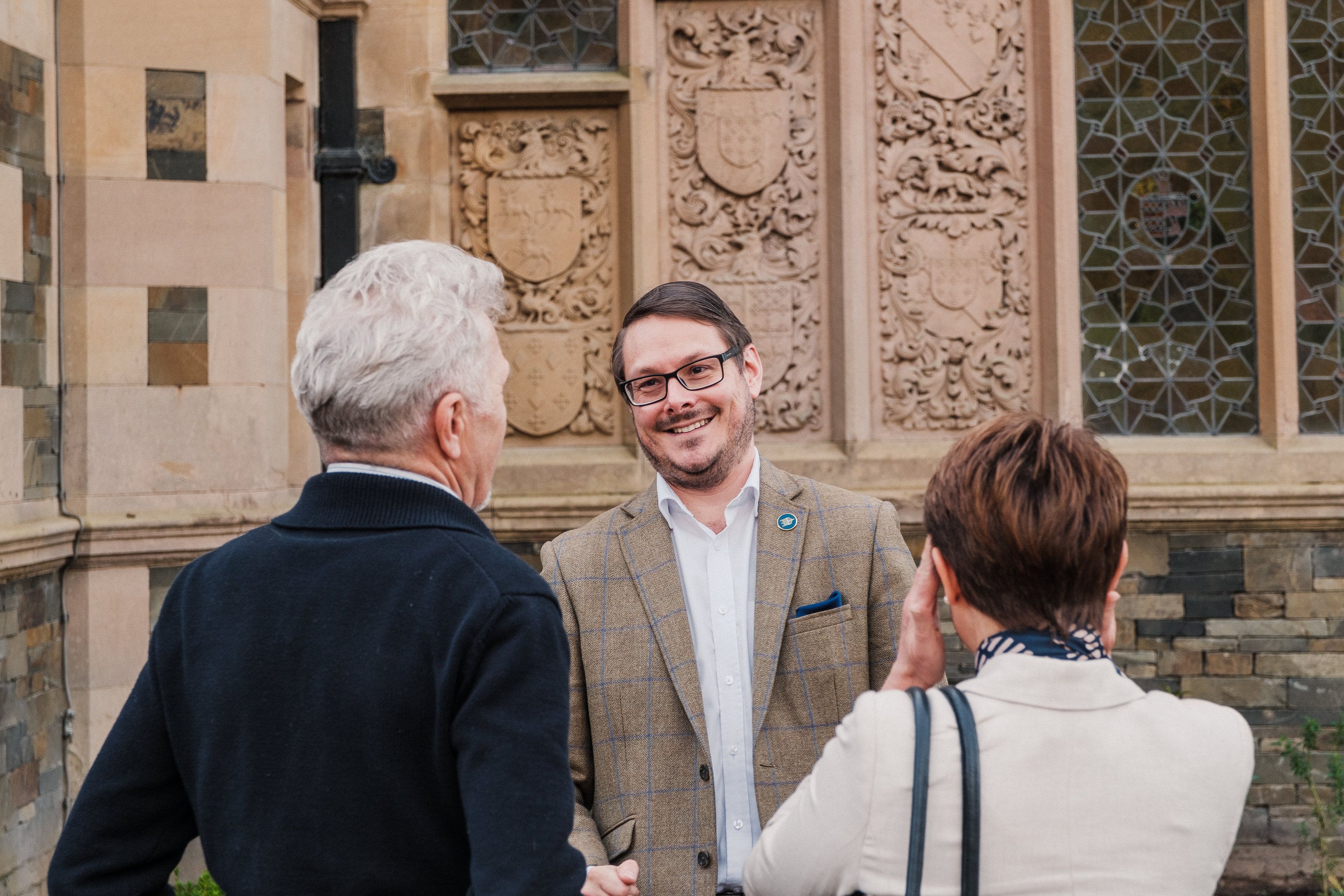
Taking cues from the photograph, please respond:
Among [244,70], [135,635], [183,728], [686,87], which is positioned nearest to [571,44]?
[686,87]

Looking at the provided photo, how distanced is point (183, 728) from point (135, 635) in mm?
3001

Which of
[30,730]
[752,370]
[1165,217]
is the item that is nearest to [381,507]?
[752,370]

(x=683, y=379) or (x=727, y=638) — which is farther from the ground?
(x=683, y=379)

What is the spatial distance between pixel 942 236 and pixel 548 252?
1.51 meters

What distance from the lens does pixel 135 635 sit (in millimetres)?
4094

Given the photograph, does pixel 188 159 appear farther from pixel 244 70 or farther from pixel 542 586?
pixel 542 586

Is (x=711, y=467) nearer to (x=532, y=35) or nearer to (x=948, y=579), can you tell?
(x=948, y=579)

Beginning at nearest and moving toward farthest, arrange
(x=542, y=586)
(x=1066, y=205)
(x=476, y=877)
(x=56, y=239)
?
(x=476, y=877) < (x=542, y=586) < (x=56, y=239) < (x=1066, y=205)

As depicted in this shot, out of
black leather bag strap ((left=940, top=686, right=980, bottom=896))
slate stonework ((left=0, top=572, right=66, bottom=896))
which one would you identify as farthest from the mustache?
slate stonework ((left=0, top=572, right=66, bottom=896))

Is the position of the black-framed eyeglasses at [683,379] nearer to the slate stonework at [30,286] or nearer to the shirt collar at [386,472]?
the shirt collar at [386,472]

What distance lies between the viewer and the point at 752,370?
2262mm

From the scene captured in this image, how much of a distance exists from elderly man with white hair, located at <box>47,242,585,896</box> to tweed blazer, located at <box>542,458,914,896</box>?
2.38ft

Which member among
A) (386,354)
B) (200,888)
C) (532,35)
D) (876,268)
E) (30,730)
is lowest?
(200,888)

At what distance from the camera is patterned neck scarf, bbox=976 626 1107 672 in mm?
1271
